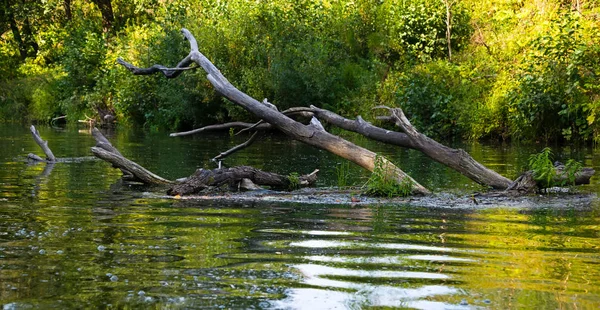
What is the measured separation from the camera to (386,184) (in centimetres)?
1181

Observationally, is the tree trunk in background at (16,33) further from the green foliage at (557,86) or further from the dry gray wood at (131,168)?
the dry gray wood at (131,168)

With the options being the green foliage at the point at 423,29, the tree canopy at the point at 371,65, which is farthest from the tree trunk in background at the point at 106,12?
the green foliage at the point at 423,29

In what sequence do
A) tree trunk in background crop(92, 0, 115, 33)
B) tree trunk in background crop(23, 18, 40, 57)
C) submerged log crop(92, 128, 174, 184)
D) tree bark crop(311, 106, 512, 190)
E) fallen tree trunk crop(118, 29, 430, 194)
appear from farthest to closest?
tree trunk in background crop(23, 18, 40, 57), tree trunk in background crop(92, 0, 115, 33), submerged log crop(92, 128, 174, 184), fallen tree trunk crop(118, 29, 430, 194), tree bark crop(311, 106, 512, 190)

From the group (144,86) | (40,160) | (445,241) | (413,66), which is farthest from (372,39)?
(445,241)

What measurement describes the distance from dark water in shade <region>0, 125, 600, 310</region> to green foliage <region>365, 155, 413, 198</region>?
112 centimetres

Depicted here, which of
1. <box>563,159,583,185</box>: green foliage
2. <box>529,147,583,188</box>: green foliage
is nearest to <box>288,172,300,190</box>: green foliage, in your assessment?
<box>529,147,583,188</box>: green foliage

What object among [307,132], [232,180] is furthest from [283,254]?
[307,132]

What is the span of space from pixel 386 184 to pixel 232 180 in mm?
2299

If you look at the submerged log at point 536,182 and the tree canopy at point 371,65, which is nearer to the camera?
the submerged log at point 536,182

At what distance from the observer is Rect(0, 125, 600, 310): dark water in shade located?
5.23 meters

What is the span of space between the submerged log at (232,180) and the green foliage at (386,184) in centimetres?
153

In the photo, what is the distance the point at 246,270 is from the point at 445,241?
2244 mm

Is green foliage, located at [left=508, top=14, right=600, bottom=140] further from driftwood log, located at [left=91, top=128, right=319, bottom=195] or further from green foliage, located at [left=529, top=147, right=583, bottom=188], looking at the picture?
driftwood log, located at [left=91, top=128, right=319, bottom=195]

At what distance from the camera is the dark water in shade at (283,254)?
5.23 metres
